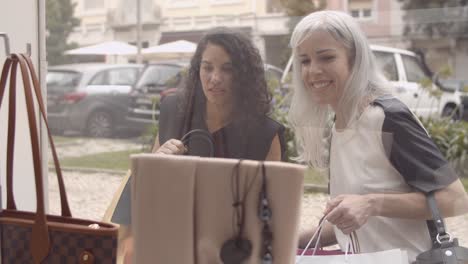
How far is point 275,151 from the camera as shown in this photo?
1123 millimetres

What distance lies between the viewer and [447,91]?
478cm

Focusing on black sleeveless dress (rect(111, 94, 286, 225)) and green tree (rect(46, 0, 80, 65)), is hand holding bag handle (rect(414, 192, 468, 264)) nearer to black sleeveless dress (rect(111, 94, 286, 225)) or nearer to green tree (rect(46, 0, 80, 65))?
black sleeveless dress (rect(111, 94, 286, 225))

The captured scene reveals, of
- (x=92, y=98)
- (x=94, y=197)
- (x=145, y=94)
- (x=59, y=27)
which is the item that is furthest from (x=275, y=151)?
(x=59, y=27)

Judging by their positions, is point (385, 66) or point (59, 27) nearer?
point (385, 66)

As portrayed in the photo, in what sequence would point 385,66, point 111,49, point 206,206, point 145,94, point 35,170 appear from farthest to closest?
1. point 111,49
2. point 145,94
3. point 385,66
4. point 35,170
5. point 206,206

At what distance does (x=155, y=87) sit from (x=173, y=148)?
1.48 meters

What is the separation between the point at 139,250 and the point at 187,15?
1.35m

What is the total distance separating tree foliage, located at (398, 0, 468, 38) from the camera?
14.0 ft

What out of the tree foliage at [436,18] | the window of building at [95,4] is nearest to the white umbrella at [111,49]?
the window of building at [95,4]

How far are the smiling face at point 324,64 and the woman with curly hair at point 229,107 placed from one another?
0.09 meters

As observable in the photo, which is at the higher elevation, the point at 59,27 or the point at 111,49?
the point at 59,27

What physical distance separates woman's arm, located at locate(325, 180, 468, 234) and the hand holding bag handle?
11 mm

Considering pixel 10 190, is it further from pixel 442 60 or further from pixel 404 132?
pixel 442 60

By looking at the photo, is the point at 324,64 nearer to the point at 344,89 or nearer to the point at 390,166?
the point at 344,89
